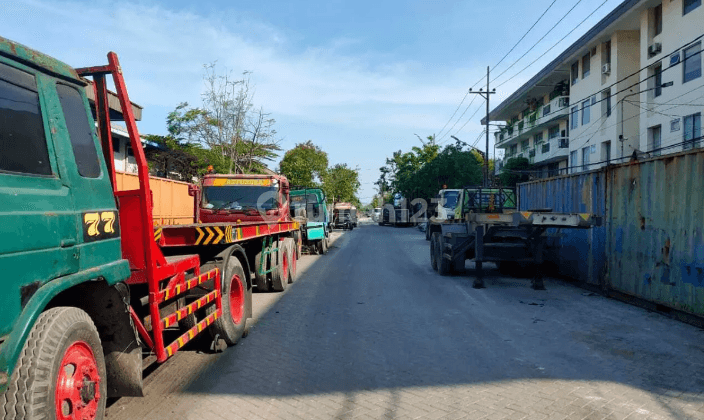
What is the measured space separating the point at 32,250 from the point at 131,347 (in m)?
1.29

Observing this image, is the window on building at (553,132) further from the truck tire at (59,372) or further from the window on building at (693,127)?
the truck tire at (59,372)

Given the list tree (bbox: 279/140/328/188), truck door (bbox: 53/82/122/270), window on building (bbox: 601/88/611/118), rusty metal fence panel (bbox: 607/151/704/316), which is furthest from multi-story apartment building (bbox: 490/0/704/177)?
tree (bbox: 279/140/328/188)

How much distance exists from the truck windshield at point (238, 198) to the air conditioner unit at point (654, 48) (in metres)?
18.4

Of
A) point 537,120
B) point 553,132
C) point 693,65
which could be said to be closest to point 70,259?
point 693,65

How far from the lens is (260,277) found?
10.1 metres

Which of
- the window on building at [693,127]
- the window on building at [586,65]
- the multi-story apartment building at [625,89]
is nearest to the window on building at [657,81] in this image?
the multi-story apartment building at [625,89]

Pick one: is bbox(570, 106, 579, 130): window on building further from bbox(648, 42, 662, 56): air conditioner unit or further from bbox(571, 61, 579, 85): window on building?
bbox(648, 42, 662, 56): air conditioner unit

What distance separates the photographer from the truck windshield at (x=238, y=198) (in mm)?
11562

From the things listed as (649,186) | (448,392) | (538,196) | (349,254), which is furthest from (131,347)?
(349,254)

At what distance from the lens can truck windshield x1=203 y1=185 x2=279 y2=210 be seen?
1156 cm

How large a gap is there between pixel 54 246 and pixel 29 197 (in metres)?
0.32

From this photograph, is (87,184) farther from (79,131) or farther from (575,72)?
(575,72)

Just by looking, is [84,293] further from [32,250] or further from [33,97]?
[33,97]

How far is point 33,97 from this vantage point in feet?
10.5
